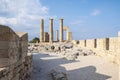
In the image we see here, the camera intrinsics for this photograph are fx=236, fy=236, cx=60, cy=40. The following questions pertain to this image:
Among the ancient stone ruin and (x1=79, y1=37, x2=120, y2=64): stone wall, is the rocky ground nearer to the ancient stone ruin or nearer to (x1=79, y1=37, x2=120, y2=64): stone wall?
the ancient stone ruin

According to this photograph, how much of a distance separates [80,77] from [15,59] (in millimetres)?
6102

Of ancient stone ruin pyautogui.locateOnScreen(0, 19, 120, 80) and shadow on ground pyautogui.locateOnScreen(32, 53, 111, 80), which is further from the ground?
ancient stone ruin pyautogui.locateOnScreen(0, 19, 120, 80)

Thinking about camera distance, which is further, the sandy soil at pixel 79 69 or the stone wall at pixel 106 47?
the stone wall at pixel 106 47

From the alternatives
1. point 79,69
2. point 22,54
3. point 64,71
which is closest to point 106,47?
point 79,69

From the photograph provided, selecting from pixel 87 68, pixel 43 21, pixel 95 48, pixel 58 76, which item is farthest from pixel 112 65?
pixel 43 21

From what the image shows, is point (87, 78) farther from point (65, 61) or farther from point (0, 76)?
point (0, 76)

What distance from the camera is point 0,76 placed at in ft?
21.1

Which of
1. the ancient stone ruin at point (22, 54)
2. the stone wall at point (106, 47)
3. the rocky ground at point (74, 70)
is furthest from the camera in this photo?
the stone wall at point (106, 47)

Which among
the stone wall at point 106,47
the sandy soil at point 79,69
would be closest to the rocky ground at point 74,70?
the sandy soil at point 79,69

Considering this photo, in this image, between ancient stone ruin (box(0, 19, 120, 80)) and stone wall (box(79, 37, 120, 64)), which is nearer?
ancient stone ruin (box(0, 19, 120, 80))

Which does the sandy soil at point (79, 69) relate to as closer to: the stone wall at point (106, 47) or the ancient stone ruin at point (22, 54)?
the ancient stone ruin at point (22, 54)

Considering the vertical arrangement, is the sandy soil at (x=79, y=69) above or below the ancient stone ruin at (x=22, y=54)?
below

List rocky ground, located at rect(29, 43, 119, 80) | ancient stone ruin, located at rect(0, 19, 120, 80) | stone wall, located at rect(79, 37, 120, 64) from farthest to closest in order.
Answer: stone wall, located at rect(79, 37, 120, 64)
rocky ground, located at rect(29, 43, 119, 80)
ancient stone ruin, located at rect(0, 19, 120, 80)

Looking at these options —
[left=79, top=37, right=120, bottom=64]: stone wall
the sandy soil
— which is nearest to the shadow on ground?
the sandy soil
